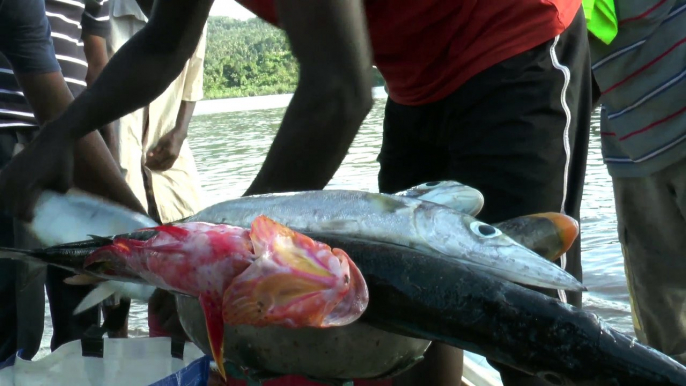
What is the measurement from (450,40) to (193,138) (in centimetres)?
1731

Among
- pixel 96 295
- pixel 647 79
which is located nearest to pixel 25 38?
pixel 96 295

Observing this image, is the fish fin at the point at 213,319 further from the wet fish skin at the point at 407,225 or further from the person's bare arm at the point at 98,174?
the person's bare arm at the point at 98,174

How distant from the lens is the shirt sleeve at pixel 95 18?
140 inches

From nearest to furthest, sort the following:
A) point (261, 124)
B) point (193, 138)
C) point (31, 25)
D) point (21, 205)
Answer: point (21, 205) < point (31, 25) < point (193, 138) < point (261, 124)

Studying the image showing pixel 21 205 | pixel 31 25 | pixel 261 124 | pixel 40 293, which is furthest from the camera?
pixel 261 124

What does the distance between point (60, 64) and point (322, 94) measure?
2.03 m

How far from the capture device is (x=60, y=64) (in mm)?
2875

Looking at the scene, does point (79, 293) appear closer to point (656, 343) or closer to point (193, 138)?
point (656, 343)

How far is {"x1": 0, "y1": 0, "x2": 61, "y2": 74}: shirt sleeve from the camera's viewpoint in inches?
89.4

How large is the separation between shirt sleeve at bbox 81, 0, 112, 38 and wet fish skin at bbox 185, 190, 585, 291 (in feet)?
9.37

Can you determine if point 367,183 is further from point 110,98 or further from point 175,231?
point 175,231

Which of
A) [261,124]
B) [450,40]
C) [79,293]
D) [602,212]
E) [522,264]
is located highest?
[450,40]

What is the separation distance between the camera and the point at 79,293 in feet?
9.48

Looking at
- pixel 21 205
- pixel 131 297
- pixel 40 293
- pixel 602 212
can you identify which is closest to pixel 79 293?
pixel 40 293
